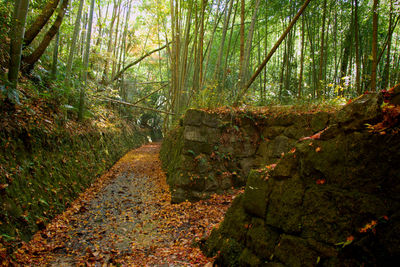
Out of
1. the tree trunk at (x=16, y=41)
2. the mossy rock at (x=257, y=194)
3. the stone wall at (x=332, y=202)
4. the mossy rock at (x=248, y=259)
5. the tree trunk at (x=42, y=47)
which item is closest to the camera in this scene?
the stone wall at (x=332, y=202)

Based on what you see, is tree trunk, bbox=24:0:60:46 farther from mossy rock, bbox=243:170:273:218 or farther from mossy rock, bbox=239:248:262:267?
mossy rock, bbox=239:248:262:267

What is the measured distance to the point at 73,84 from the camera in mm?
4980

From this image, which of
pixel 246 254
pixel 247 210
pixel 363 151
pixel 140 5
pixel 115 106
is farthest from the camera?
pixel 115 106

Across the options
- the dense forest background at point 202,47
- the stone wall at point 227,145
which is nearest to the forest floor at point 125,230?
the stone wall at point 227,145

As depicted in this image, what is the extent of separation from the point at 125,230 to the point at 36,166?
160 centimetres

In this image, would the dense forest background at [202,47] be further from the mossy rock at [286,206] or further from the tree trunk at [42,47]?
the mossy rock at [286,206]

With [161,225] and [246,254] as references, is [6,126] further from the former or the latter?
[246,254]

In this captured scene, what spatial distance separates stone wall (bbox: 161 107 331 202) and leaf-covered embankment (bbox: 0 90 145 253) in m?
1.97

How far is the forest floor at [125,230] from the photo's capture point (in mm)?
2422

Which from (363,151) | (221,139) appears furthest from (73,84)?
(363,151)

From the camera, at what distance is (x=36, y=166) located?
123 inches

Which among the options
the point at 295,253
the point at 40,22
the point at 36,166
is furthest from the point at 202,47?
the point at 295,253

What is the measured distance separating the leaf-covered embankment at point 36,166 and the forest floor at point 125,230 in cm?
22

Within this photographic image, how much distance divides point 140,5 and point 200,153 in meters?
8.80
